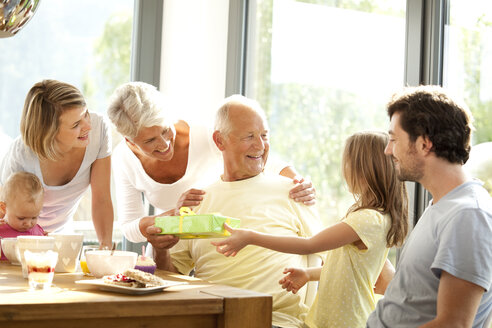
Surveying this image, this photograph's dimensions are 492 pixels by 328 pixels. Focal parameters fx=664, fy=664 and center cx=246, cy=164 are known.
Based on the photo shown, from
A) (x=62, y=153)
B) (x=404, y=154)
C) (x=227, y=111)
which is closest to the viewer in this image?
(x=404, y=154)

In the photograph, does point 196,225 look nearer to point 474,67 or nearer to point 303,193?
point 303,193

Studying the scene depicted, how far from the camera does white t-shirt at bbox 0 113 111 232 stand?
265 cm

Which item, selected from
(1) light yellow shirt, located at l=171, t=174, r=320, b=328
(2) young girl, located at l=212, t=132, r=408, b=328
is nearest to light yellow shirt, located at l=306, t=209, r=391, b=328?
(2) young girl, located at l=212, t=132, r=408, b=328

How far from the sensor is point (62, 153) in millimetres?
2660

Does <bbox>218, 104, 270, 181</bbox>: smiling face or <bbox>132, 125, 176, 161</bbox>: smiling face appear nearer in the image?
<bbox>218, 104, 270, 181</bbox>: smiling face

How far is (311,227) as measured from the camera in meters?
2.43

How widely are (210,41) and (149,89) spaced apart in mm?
1350

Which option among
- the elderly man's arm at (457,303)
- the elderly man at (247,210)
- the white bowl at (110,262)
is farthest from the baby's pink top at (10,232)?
the elderly man's arm at (457,303)

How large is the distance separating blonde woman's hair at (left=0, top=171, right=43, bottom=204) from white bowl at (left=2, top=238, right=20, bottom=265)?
0.25m

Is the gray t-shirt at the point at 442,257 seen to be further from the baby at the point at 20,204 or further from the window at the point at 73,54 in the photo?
the window at the point at 73,54

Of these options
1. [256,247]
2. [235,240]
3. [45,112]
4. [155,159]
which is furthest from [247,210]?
[45,112]

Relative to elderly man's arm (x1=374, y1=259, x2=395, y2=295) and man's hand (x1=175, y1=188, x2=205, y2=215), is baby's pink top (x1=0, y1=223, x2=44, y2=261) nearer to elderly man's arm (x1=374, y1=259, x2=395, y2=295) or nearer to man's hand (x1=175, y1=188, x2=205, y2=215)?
man's hand (x1=175, y1=188, x2=205, y2=215)

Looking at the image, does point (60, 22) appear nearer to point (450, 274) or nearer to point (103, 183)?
point (103, 183)

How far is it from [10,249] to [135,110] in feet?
2.58
